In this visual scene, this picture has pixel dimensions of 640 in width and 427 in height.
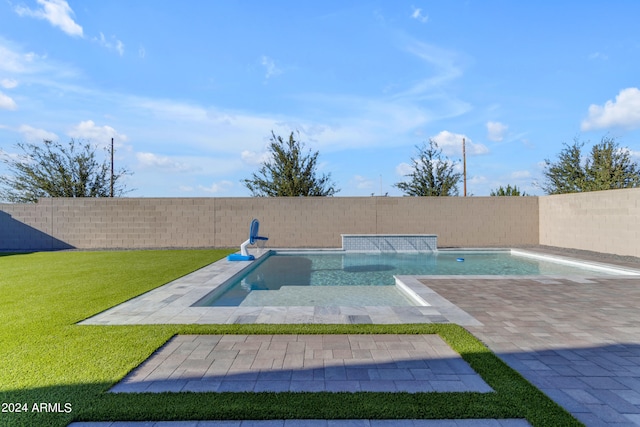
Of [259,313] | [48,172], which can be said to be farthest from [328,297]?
[48,172]

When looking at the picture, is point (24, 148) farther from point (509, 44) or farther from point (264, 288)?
point (509, 44)

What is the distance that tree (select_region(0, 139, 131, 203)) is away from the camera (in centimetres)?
1714

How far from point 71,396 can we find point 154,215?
12113 mm

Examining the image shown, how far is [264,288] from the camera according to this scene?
659 cm

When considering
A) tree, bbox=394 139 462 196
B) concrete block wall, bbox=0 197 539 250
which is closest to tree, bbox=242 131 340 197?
concrete block wall, bbox=0 197 539 250

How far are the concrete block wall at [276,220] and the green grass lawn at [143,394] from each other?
8.65 m

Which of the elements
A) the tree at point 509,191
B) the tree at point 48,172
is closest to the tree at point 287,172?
the tree at point 48,172

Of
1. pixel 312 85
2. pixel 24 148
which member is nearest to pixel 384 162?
pixel 312 85

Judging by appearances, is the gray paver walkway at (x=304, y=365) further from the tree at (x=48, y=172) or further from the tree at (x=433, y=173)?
the tree at (x=48, y=172)

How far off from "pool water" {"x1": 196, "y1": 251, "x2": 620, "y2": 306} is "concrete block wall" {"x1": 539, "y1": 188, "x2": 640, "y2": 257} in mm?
2422

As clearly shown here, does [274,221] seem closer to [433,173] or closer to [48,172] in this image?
[433,173]

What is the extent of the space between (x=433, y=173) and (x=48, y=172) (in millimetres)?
21532

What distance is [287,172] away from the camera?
18141 millimetres

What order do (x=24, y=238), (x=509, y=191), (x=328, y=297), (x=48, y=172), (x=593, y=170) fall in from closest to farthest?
(x=328, y=297), (x=24, y=238), (x=48, y=172), (x=593, y=170), (x=509, y=191)
